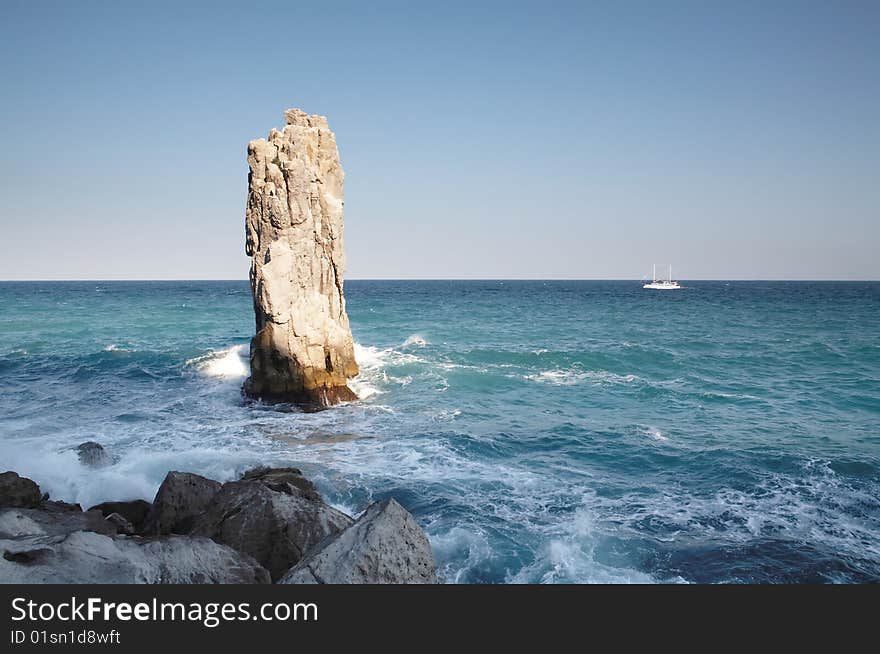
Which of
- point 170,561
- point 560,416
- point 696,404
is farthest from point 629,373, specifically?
point 170,561

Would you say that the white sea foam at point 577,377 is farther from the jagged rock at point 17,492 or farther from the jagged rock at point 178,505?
the jagged rock at point 17,492

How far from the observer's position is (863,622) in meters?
4.98

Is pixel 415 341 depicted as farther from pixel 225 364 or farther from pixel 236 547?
pixel 236 547

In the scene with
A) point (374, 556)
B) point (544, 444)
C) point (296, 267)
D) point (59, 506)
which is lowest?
point (544, 444)

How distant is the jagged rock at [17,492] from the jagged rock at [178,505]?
8.02 ft

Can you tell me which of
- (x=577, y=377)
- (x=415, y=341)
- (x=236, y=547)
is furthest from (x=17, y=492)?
(x=415, y=341)

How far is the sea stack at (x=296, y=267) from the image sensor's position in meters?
23.5

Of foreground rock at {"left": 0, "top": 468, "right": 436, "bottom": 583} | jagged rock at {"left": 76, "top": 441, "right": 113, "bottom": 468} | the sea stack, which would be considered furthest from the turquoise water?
foreground rock at {"left": 0, "top": 468, "right": 436, "bottom": 583}

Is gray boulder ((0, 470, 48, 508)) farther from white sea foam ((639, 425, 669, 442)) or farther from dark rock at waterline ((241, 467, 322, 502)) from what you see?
white sea foam ((639, 425, 669, 442))

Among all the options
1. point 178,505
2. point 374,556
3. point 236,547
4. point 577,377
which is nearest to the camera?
point 374,556

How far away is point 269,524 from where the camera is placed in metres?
8.38

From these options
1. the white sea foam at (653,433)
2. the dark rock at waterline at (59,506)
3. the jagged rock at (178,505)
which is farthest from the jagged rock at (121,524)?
the white sea foam at (653,433)

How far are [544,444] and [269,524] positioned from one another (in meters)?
11.2

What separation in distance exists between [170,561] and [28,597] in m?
1.33
